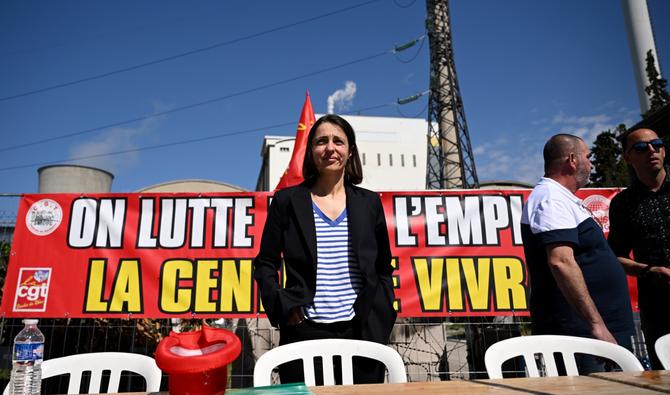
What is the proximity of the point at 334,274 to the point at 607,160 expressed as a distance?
18051 mm

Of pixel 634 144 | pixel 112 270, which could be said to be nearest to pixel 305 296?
pixel 634 144

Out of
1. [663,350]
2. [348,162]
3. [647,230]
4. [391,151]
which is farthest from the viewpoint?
[391,151]

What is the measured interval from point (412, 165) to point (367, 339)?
3850 centimetres

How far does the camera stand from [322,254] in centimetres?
200

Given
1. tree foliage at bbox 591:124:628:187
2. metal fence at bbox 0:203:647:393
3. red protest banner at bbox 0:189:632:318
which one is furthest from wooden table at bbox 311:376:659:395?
tree foliage at bbox 591:124:628:187

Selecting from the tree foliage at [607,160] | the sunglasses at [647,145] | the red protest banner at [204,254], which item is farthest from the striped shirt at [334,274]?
the tree foliage at [607,160]

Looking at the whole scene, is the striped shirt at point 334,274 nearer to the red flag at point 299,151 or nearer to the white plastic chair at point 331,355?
the white plastic chair at point 331,355

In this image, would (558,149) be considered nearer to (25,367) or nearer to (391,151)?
(25,367)

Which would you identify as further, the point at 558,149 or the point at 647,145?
the point at 647,145

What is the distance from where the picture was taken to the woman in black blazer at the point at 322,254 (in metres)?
1.91

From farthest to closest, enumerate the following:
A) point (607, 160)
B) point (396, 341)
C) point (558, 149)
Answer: point (607, 160)
point (396, 341)
point (558, 149)

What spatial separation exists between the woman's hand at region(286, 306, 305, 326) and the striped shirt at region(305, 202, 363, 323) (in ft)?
0.11

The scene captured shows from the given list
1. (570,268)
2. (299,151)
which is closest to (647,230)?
(570,268)

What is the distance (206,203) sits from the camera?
4.83 metres
